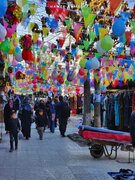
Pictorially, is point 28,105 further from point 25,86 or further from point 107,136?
point 25,86

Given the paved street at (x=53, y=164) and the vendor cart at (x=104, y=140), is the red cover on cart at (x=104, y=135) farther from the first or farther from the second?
the paved street at (x=53, y=164)

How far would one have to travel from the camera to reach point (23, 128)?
2106cm

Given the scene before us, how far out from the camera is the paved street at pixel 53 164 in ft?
37.6

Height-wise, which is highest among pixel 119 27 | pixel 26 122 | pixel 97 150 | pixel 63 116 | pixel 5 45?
pixel 119 27

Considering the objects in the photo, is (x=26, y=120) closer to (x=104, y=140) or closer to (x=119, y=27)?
(x=104, y=140)

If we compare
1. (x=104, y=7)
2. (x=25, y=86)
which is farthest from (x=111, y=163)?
(x=25, y=86)

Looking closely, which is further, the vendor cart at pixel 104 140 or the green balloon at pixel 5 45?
the vendor cart at pixel 104 140

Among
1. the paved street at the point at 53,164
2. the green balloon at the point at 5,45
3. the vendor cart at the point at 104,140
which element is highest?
the green balloon at the point at 5,45

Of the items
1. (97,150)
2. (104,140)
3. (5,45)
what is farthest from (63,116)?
(5,45)

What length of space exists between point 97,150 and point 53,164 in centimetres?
197

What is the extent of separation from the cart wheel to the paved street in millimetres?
152

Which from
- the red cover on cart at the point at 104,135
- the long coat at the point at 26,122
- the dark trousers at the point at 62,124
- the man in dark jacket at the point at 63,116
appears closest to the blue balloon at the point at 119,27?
the red cover on cart at the point at 104,135

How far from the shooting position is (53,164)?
43.7 feet

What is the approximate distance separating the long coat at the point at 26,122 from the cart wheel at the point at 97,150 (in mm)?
6693
